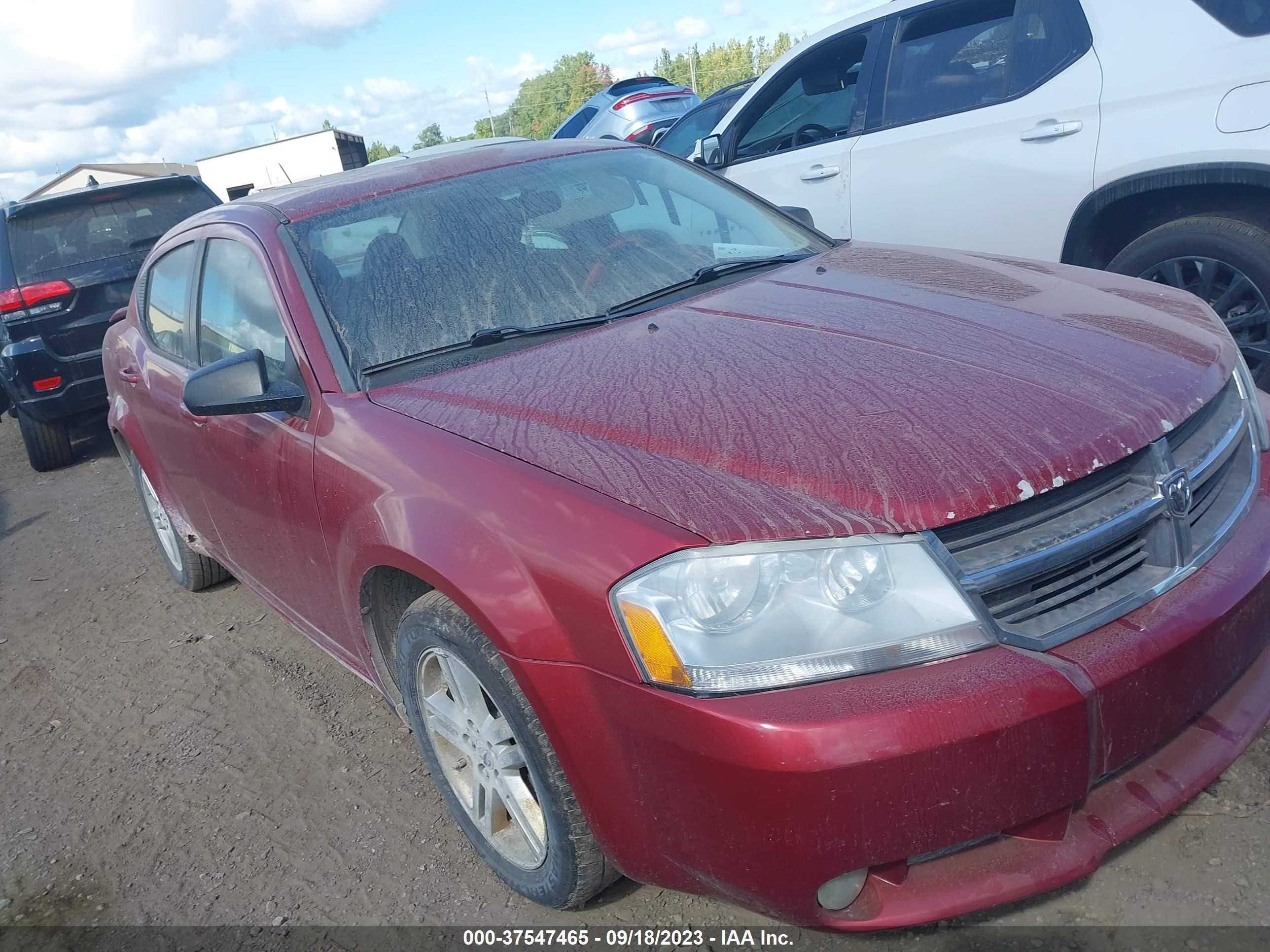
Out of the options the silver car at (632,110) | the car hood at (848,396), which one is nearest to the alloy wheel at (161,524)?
the car hood at (848,396)

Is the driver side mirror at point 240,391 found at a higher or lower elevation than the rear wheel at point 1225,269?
higher

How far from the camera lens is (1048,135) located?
13.4 ft

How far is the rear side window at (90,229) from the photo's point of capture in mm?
6824

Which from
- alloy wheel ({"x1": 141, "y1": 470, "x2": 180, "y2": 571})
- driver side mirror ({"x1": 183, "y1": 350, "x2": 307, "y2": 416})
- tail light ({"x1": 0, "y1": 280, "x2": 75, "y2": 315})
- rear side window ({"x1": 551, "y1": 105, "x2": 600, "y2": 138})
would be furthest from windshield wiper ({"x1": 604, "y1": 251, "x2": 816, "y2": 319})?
rear side window ({"x1": 551, "y1": 105, "x2": 600, "y2": 138})

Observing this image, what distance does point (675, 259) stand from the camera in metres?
3.03

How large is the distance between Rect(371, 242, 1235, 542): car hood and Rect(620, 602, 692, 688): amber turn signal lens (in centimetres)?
17

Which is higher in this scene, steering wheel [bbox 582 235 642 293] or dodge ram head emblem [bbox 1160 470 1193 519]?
steering wheel [bbox 582 235 642 293]

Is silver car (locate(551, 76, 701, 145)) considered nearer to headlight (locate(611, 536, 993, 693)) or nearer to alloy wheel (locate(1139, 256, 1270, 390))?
alloy wheel (locate(1139, 256, 1270, 390))

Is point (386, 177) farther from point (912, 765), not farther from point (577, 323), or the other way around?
point (912, 765)

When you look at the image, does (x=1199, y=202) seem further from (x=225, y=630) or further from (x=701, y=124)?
(x=701, y=124)

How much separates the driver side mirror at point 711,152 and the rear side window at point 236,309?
2988 mm

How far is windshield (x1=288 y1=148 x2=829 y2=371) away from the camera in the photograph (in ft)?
8.75

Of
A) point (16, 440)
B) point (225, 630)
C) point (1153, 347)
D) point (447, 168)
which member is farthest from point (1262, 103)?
point (16, 440)

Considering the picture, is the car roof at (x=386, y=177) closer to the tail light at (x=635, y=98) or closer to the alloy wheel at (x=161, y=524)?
the alloy wheel at (x=161, y=524)
